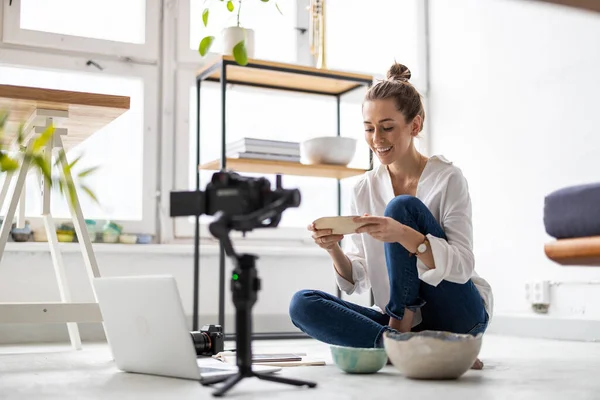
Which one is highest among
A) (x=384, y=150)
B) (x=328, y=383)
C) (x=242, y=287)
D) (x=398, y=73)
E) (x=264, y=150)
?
(x=398, y=73)

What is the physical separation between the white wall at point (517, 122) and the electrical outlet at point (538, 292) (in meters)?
0.04

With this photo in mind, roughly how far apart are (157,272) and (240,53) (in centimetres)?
103

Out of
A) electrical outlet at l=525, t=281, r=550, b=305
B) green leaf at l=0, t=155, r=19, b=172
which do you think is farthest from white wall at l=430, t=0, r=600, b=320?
green leaf at l=0, t=155, r=19, b=172

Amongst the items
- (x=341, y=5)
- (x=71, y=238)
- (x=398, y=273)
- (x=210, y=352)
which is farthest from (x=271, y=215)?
(x=341, y=5)

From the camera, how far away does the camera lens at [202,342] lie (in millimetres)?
2084

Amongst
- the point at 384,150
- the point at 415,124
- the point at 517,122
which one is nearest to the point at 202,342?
the point at 384,150

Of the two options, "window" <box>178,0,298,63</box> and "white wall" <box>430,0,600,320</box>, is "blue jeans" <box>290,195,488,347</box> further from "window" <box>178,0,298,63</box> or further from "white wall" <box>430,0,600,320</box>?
"window" <box>178,0,298,63</box>

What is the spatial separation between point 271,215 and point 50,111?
3.73ft

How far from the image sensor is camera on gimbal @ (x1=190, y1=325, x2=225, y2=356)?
6.85 ft

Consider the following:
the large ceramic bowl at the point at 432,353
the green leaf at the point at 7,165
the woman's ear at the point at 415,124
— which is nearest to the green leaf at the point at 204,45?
the woman's ear at the point at 415,124

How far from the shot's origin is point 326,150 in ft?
10.4

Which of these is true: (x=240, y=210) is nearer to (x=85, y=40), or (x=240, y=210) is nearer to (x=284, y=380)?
(x=284, y=380)

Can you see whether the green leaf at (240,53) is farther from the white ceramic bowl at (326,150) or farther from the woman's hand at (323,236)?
the woman's hand at (323,236)

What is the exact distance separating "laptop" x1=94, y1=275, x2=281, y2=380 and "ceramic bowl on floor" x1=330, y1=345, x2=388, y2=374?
7.2 inches
